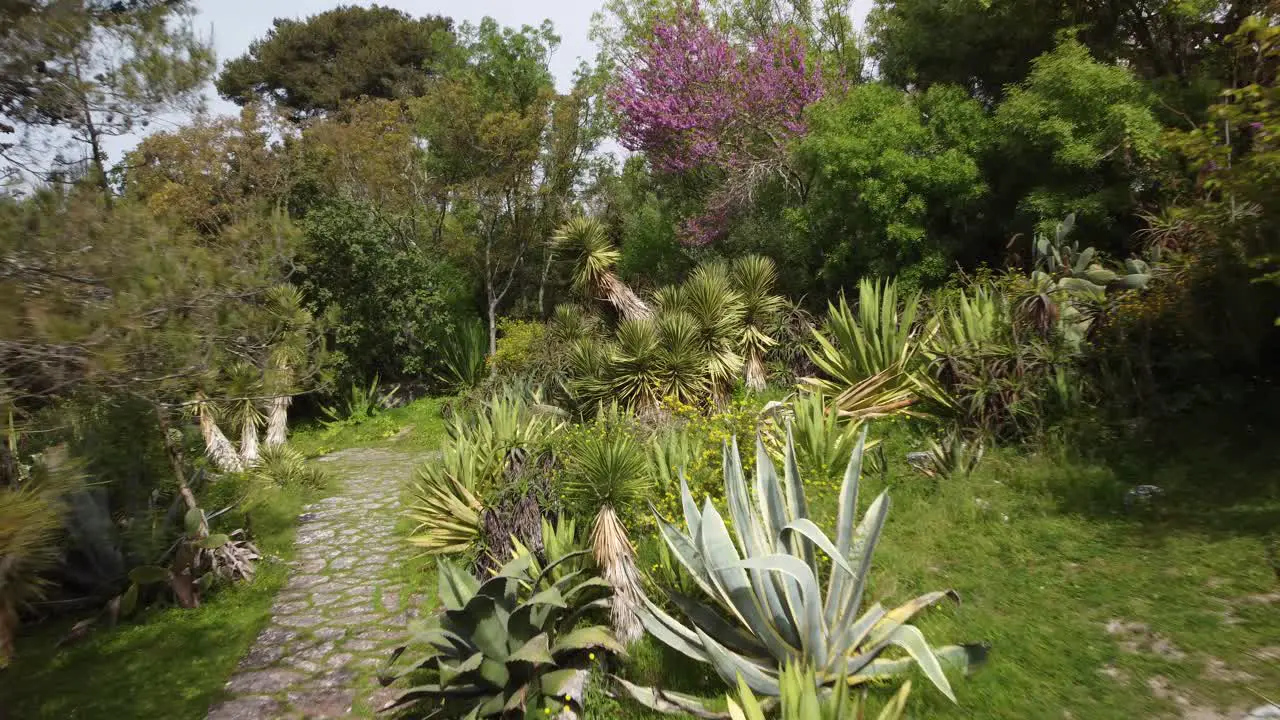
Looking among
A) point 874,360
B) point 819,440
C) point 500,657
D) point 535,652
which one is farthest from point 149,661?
point 874,360

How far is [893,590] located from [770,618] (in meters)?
1.05

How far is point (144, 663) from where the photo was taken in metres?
4.96

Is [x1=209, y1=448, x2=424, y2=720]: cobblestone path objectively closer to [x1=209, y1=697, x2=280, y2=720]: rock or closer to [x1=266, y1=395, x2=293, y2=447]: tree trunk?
[x1=209, y1=697, x2=280, y2=720]: rock

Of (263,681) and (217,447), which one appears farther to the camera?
(217,447)

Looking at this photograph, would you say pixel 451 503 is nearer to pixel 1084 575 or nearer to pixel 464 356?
pixel 1084 575

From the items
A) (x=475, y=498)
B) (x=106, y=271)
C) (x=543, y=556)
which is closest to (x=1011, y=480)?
(x=543, y=556)

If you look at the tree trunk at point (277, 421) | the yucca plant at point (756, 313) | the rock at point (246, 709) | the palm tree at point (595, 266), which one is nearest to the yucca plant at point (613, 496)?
the rock at point (246, 709)

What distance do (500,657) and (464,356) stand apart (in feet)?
38.2

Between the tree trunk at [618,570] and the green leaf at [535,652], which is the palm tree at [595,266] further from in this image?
the green leaf at [535,652]

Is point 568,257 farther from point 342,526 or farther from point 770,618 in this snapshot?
point 770,618

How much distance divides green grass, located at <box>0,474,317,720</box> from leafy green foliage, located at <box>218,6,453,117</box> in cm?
2357

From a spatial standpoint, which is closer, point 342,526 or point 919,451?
point 919,451

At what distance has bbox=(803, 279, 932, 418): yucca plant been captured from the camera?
7.57 m

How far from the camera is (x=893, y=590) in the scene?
416cm
